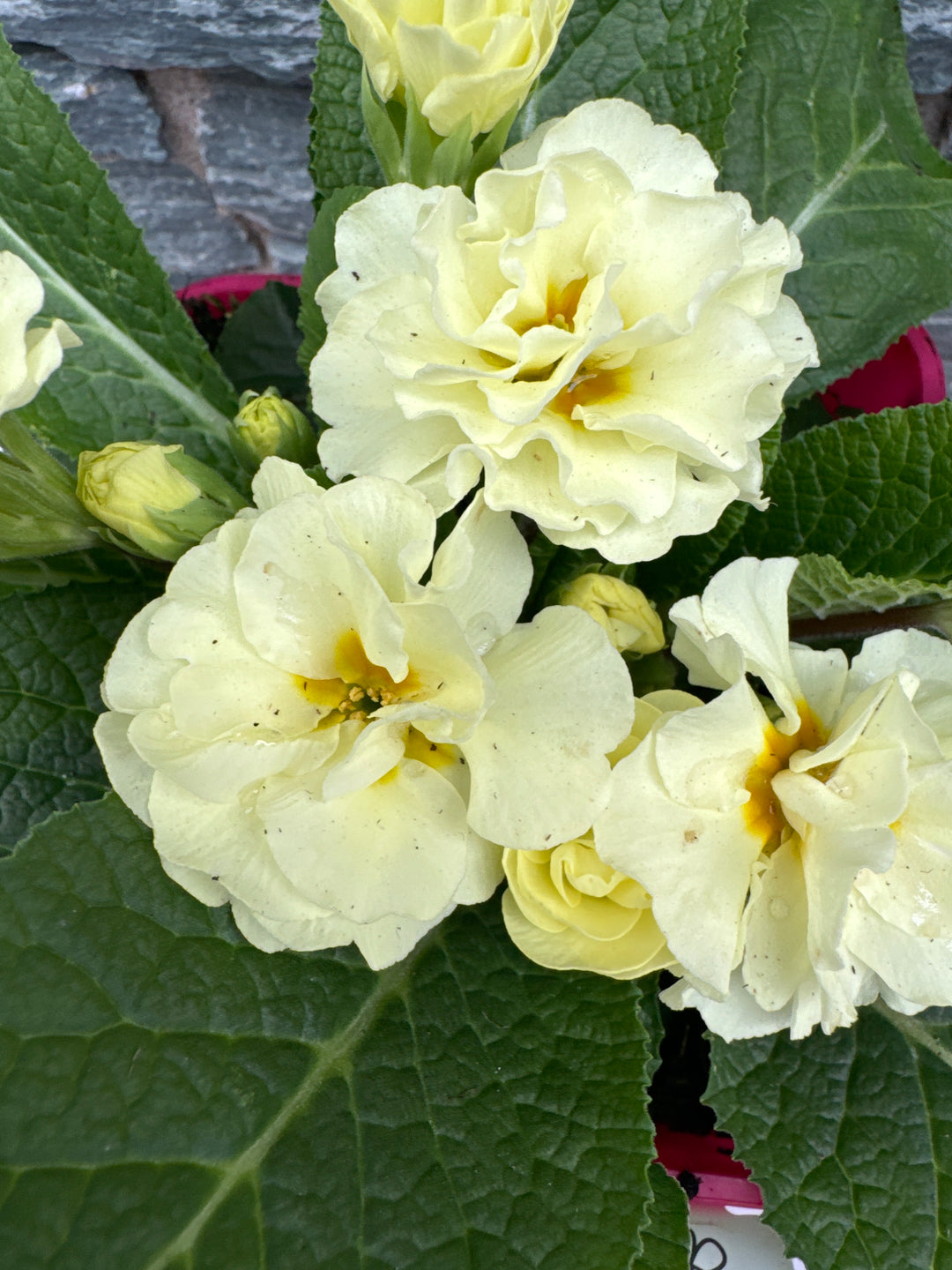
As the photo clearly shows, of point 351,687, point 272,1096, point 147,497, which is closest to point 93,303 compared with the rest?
point 147,497

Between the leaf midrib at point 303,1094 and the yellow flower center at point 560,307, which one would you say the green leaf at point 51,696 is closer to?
the leaf midrib at point 303,1094

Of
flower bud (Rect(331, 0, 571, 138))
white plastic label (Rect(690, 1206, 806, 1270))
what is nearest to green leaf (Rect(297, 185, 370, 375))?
flower bud (Rect(331, 0, 571, 138))

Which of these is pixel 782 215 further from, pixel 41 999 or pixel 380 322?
pixel 41 999

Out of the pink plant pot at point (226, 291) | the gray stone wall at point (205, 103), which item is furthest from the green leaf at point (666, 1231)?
the gray stone wall at point (205, 103)

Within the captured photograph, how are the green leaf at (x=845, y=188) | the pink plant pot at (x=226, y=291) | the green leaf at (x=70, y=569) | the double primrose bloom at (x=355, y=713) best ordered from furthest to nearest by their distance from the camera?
the pink plant pot at (x=226, y=291), the green leaf at (x=845, y=188), the green leaf at (x=70, y=569), the double primrose bloom at (x=355, y=713)

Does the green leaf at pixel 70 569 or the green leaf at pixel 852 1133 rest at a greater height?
the green leaf at pixel 70 569

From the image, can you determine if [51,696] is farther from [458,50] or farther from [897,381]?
[897,381]

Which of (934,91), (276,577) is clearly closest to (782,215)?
(934,91)
